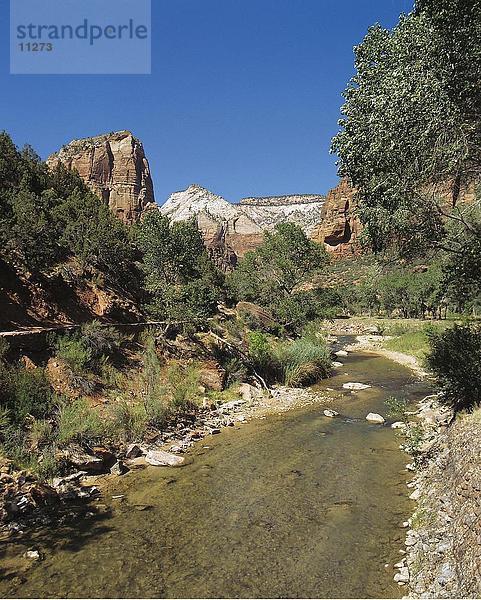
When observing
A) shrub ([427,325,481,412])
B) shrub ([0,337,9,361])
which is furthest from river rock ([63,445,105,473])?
shrub ([427,325,481,412])

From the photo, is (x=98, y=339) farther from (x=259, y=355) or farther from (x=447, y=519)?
(x=447, y=519)

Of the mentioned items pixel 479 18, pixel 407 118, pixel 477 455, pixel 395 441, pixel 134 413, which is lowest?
pixel 395 441

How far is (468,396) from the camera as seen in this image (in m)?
11.1

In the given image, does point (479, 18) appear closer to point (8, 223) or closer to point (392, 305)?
point (8, 223)

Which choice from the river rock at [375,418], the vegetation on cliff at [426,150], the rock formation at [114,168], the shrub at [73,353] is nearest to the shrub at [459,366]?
the vegetation on cliff at [426,150]

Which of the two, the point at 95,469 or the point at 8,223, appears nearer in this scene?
the point at 95,469

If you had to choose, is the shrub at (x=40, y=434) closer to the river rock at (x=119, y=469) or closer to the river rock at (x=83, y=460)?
the river rock at (x=83, y=460)

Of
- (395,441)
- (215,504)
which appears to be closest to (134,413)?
(215,504)

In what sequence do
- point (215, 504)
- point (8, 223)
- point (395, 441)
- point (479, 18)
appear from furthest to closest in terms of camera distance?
1. point (8, 223)
2. point (395, 441)
3. point (215, 504)
4. point (479, 18)

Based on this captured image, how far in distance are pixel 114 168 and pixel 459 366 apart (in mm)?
96636

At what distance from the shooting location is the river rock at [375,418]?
15922mm

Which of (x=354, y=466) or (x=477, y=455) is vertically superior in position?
(x=477, y=455)

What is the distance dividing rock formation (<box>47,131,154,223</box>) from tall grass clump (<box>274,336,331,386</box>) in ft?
245

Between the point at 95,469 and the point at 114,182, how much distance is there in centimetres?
9363
